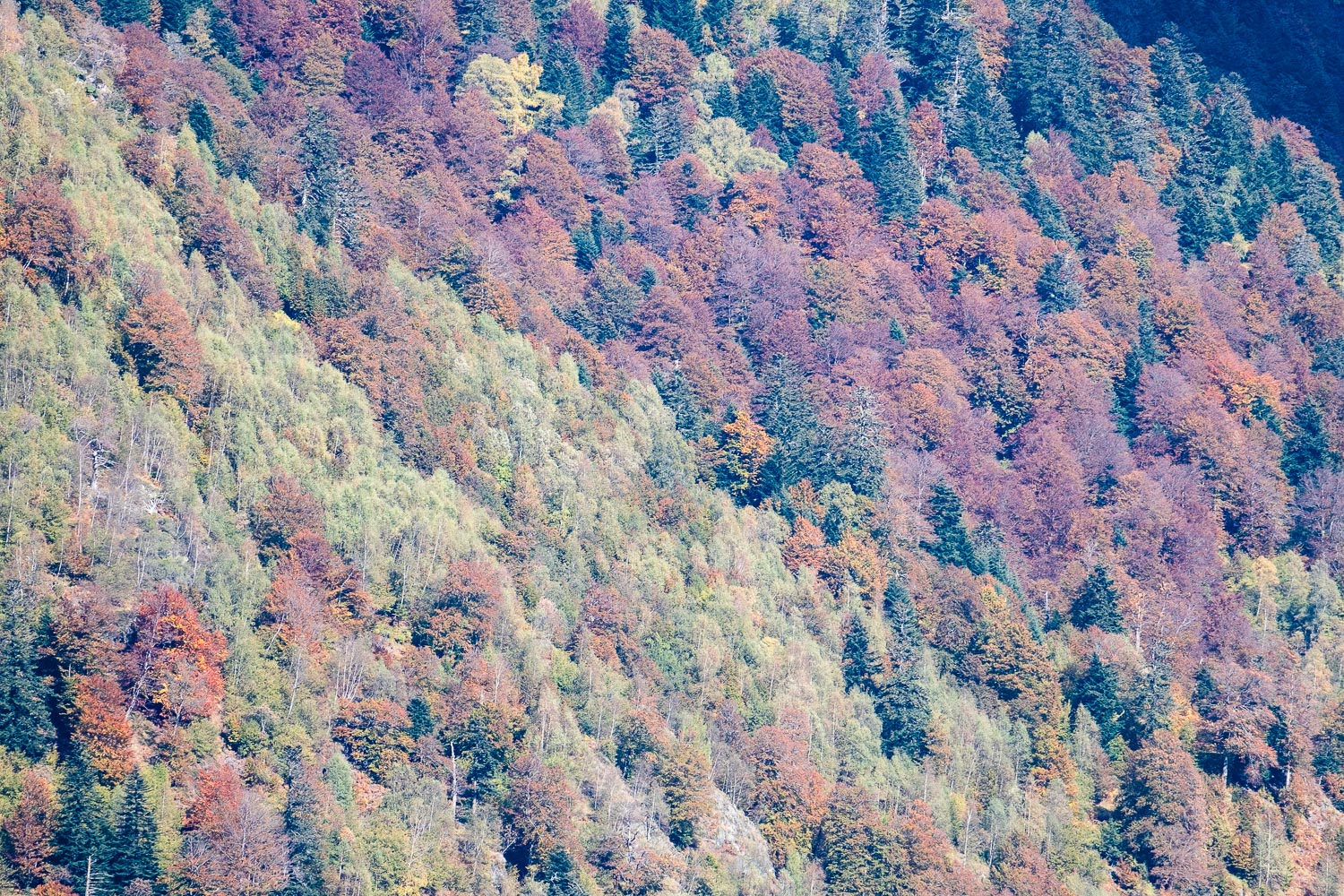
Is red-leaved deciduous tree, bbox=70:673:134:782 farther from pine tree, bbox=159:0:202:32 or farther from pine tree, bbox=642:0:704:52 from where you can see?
pine tree, bbox=642:0:704:52

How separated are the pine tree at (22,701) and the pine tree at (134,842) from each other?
11.7 ft

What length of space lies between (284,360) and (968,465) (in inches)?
1570

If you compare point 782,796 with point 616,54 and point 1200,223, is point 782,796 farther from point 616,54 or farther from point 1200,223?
point 1200,223

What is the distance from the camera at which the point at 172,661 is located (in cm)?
7769

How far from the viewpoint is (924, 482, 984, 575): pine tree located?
108750 millimetres

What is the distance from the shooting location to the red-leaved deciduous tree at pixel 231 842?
73938 millimetres

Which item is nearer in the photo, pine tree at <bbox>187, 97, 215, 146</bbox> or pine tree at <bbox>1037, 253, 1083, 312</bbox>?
pine tree at <bbox>187, 97, 215, 146</bbox>

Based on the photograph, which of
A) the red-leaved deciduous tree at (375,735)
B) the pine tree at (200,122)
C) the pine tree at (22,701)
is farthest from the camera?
the pine tree at (200,122)

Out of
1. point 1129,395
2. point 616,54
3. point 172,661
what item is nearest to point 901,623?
point 1129,395

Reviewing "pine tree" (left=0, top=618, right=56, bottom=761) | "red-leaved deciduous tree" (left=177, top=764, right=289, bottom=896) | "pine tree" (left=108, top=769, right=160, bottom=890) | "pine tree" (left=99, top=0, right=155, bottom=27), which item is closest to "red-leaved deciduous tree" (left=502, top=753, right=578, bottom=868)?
"red-leaved deciduous tree" (left=177, top=764, right=289, bottom=896)

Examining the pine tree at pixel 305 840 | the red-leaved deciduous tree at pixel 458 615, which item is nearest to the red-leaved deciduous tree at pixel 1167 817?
the red-leaved deciduous tree at pixel 458 615

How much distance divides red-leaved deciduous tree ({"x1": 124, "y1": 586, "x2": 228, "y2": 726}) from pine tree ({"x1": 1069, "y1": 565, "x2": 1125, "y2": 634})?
46.9 metres

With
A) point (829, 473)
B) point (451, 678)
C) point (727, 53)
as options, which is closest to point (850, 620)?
point (829, 473)

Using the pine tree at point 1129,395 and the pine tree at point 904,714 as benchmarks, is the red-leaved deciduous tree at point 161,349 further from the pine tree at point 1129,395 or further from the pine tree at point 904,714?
the pine tree at point 1129,395
